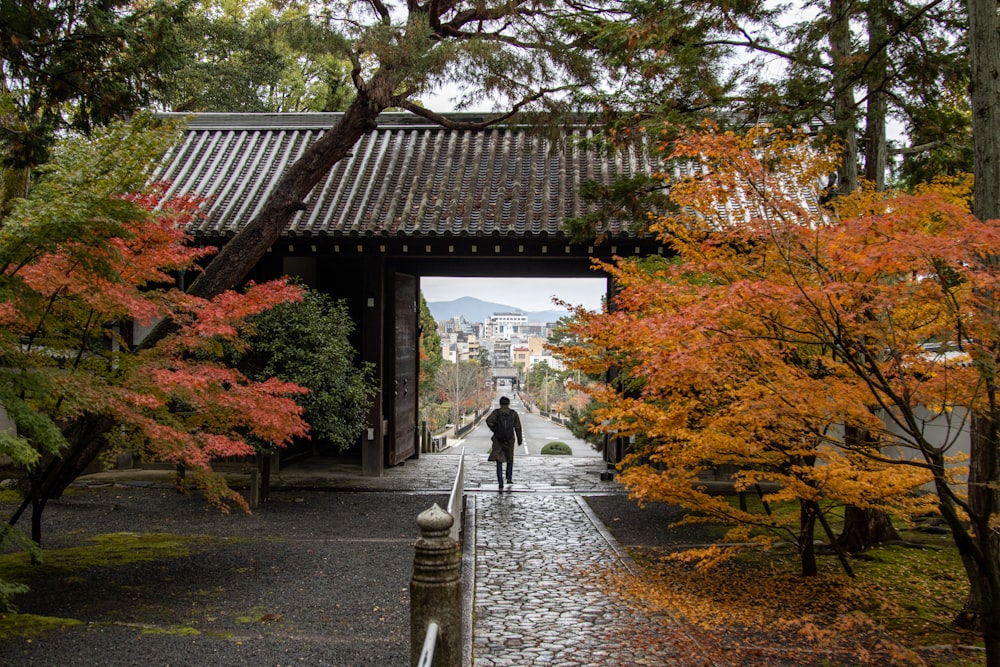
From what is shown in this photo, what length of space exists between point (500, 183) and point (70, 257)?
9.06 m

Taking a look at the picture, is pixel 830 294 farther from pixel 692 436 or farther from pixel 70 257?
pixel 70 257

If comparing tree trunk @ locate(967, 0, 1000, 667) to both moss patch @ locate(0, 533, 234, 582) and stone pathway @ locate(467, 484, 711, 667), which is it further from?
moss patch @ locate(0, 533, 234, 582)

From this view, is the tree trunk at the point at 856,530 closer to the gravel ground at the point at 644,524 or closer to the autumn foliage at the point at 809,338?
the autumn foliage at the point at 809,338

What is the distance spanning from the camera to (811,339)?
535 centimetres

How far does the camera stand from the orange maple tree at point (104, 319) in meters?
4.84

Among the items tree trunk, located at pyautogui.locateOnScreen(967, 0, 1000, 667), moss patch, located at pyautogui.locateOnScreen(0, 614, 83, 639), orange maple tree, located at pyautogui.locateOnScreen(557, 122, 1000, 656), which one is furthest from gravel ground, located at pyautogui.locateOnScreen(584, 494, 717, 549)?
moss patch, located at pyautogui.locateOnScreen(0, 614, 83, 639)

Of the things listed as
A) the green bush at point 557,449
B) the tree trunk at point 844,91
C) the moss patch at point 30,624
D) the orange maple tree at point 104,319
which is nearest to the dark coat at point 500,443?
the orange maple tree at point 104,319

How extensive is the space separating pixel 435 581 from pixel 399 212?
31.6ft

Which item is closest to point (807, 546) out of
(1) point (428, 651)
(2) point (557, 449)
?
(1) point (428, 651)

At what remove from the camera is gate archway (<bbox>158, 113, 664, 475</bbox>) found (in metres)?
12.3

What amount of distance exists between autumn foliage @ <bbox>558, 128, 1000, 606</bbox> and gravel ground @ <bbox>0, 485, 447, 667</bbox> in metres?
2.68

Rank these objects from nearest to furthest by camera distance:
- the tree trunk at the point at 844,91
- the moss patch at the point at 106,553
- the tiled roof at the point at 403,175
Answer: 1. the moss patch at the point at 106,553
2. the tree trunk at the point at 844,91
3. the tiled roof at the point at 403,175

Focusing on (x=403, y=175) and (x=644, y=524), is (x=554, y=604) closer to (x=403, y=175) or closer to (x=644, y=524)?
(x=644, y=524)

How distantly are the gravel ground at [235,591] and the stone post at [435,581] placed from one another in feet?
4.54
